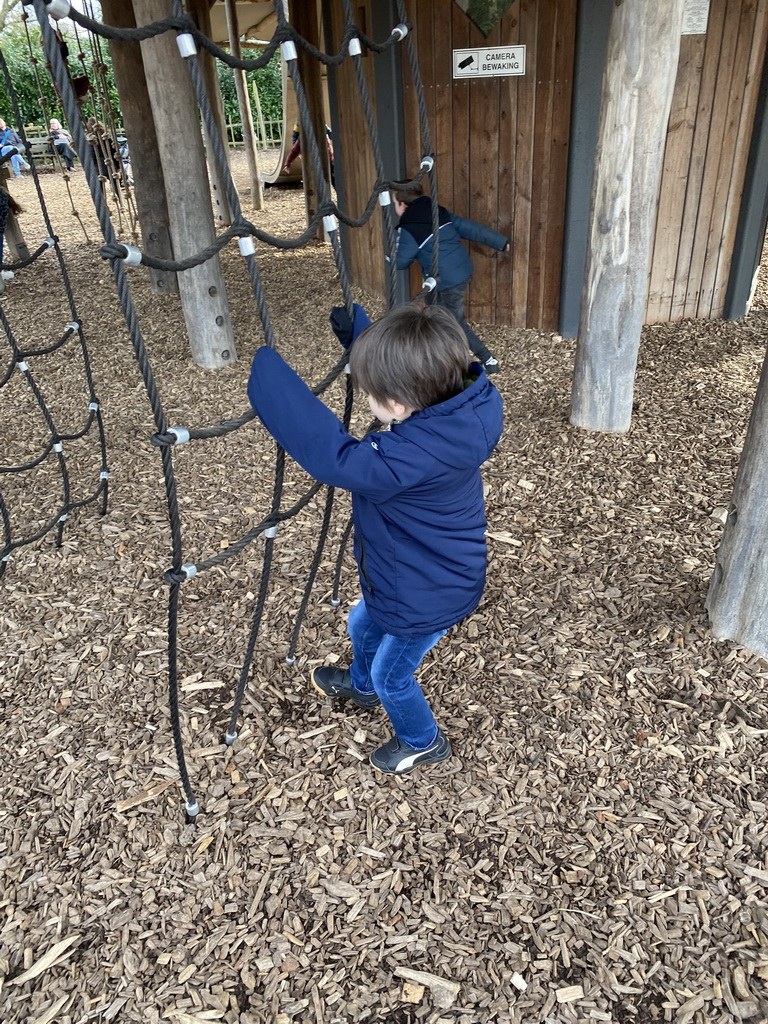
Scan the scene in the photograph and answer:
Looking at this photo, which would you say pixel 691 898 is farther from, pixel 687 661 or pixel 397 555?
pixel 397 555

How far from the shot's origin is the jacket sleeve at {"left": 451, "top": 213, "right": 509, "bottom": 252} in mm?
4879

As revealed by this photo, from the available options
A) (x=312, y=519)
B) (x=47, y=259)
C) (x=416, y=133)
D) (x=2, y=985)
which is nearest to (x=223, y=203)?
(x=47, y=259)

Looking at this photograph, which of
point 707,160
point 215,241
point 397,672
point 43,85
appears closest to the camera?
point 215,241

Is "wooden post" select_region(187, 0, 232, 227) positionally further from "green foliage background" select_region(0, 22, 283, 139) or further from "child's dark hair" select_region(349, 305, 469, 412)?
"green foliage background" select_region(0, 22, 283, 139)

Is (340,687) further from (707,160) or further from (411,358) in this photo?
(707,160)

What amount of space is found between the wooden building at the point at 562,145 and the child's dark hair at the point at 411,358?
323 cm

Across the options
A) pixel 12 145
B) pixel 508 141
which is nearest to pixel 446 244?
pixel 508 141

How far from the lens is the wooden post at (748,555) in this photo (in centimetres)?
222

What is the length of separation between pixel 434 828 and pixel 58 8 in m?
2.00

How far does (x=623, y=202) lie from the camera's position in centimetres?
349

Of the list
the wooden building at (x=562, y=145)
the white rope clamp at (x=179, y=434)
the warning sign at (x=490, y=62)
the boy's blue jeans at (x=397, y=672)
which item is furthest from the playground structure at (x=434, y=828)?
the warning sign at (x=490, y=62)

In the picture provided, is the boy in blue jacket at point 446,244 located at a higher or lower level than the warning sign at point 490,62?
lower

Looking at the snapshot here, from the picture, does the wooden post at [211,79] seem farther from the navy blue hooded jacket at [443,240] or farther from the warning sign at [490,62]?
the navy blue hooded jacket at [443,240]

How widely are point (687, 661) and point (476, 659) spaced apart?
2.26 feet
